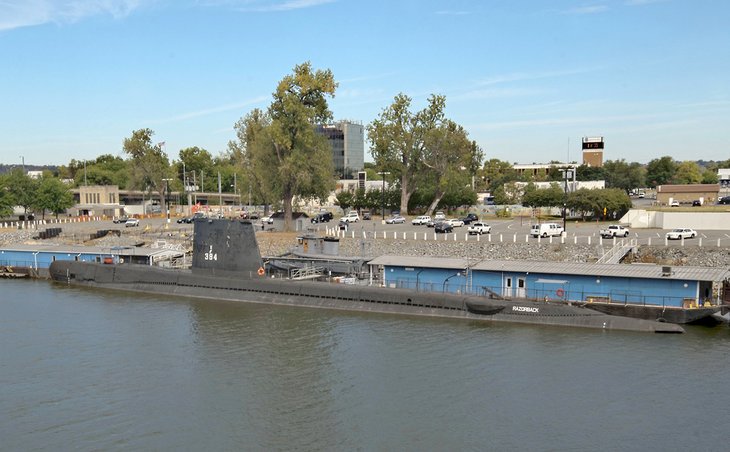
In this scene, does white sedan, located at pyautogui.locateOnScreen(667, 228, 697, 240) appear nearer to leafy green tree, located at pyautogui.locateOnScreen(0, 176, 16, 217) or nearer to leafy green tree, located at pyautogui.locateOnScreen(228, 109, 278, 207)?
leafy green tree, located at pyautogui.locateOnScreen(228, 109, 278, 207)

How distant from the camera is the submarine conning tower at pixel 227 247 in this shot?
31.5 m

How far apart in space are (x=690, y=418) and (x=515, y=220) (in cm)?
4600

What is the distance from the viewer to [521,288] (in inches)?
1135

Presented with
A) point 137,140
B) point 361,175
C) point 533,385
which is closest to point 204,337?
point 533,385

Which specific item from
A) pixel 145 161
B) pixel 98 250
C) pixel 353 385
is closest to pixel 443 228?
pixel 98 250

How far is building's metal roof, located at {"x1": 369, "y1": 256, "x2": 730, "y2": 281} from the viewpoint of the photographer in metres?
26.2

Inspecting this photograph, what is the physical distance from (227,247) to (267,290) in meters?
3.18

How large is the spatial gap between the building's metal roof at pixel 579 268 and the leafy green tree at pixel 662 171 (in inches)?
4028

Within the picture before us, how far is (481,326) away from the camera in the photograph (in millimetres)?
26188

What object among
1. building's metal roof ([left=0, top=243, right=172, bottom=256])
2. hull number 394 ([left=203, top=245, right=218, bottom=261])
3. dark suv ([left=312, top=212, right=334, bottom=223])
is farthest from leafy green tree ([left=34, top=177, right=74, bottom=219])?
hull number 394 ([left=203, top=245, right=218, bottom=261])

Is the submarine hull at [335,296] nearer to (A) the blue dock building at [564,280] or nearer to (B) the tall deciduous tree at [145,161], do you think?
(A) the blue dock building at [564,280]

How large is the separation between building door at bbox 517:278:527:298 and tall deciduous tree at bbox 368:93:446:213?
38378 millimetres

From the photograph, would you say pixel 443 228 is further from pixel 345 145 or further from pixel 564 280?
pixel 345 145

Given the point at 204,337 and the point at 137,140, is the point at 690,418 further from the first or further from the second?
the point at 137,140
